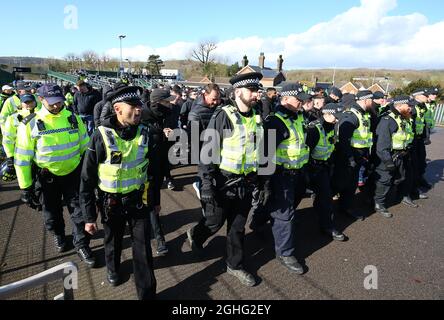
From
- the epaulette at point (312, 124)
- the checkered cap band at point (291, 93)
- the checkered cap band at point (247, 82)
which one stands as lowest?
the epaulette at point (312, 124)

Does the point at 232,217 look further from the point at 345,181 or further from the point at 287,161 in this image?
the point at 345,181

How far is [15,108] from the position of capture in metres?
7.04

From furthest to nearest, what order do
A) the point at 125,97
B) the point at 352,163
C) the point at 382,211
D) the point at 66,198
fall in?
the point at 382,211 < the point at 352,163 < the point at 66,198 < the point at 125,97

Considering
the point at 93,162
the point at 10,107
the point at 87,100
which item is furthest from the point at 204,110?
the point at 10,107

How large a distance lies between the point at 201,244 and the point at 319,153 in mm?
2070

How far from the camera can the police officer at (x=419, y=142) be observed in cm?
602

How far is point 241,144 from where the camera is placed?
3.09 meters

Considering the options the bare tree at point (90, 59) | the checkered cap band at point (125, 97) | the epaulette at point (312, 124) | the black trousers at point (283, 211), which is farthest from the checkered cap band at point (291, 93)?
the bare tree at point (90, 59)

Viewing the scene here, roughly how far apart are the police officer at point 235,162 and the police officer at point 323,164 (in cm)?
130

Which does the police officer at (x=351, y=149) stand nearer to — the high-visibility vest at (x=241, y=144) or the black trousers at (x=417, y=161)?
the black trousers at (x=417, y=161)

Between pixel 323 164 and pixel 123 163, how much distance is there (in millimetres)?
2812

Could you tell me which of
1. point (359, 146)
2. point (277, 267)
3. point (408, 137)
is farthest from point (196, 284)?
point (408, 137)

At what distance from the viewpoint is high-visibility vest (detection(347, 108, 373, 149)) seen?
500 centimetres
